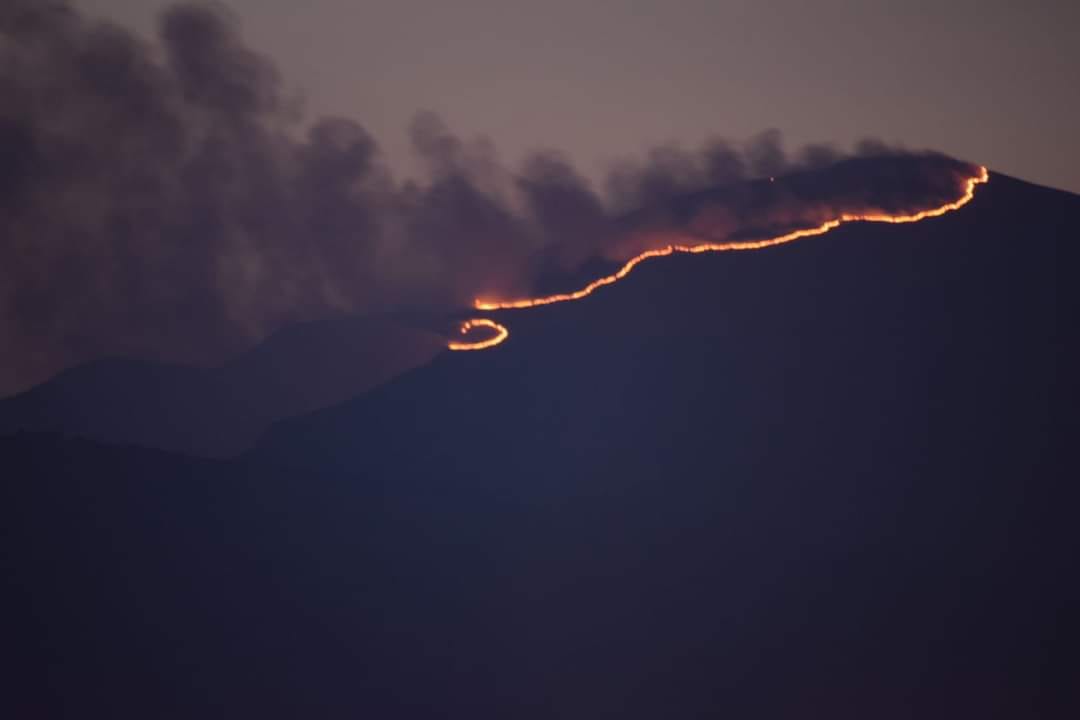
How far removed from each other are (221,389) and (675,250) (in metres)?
14.5

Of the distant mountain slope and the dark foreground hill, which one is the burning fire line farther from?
the distant mountain slope

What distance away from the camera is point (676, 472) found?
3188 centimetres

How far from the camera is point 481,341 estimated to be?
36.3 metres

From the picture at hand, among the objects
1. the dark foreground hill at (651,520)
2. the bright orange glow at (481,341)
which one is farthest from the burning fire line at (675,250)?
the dark foreground hill at (651,520)

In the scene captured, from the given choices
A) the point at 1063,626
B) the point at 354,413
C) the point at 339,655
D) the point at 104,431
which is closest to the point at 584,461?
the point at 354,413

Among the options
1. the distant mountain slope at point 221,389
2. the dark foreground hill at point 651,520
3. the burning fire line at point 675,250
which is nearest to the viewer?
the dark foreground hill at point 651,520

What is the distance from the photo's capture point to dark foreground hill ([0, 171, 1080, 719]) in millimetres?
25203

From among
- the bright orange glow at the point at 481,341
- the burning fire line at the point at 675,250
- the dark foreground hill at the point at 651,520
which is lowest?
the dark foreground hill at the point at 651,520

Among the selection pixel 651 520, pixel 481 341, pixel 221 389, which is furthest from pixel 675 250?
pixel 221 389

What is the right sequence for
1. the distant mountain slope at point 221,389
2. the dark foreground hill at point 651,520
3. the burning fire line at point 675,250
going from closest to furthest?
1. the dark foreground hill at point 651,520
2. the burning fire line at point 675,250
3. the distant mountain slope at point 221,389

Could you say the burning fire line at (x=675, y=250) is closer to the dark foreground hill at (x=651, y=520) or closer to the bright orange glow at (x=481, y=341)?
the bright orange glow at (x=481, y=341)

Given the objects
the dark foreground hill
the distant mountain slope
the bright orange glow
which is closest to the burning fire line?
the bright orange glow

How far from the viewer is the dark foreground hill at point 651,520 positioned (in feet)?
82.7

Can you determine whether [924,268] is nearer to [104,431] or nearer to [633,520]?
[633,520]
